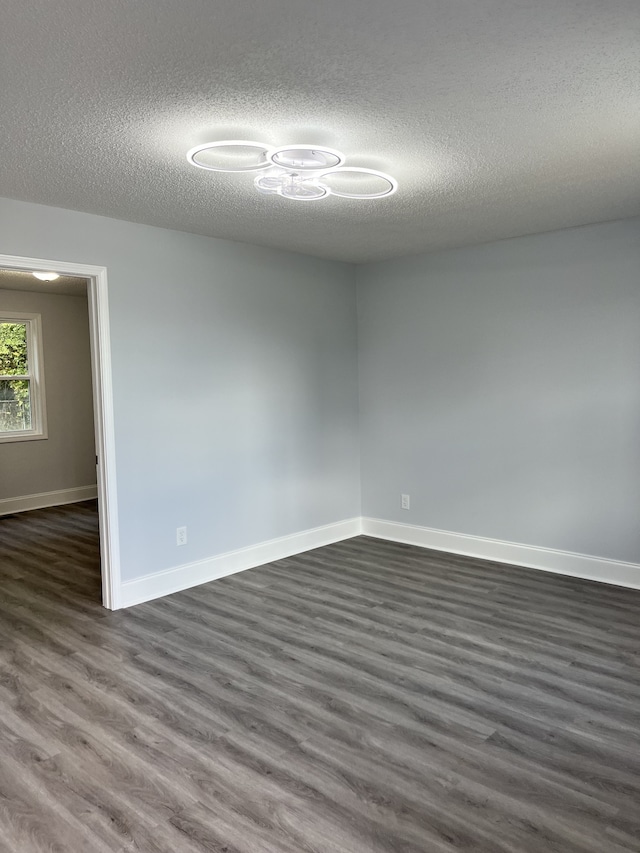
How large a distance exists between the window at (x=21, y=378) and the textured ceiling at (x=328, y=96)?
4.00 m

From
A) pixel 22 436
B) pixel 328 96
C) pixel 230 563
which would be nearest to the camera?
pixel 328 96

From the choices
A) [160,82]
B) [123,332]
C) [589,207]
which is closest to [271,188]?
[160,82]

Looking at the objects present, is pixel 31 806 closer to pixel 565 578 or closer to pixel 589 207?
pixel 565 578

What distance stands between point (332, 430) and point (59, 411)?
12.3 feet

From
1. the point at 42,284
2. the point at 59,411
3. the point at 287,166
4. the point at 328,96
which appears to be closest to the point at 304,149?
the point at 287,166

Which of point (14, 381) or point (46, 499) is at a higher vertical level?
point (14, 381)

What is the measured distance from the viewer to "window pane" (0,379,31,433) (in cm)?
704

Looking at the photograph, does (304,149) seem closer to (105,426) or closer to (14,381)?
(105,426)

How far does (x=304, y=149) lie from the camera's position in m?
2.62

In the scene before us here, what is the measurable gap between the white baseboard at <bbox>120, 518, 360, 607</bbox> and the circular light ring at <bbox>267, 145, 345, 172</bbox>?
274cm

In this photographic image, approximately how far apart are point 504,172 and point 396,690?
252cm

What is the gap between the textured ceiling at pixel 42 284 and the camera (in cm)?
610

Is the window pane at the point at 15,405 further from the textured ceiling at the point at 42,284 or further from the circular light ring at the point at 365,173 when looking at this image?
the circular light ring at the point at 365,173

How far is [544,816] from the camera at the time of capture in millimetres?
2020
